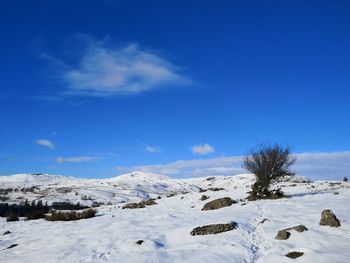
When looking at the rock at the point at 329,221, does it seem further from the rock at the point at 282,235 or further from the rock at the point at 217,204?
the rock at the point at 217,204

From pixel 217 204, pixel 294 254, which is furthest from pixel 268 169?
pixel 294 254

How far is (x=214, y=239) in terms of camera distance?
14.4m

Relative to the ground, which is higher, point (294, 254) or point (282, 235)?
point (282, 235)

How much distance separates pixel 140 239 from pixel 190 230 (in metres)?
2.30

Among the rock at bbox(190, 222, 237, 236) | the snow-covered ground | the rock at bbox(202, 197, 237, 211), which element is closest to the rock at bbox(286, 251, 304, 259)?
the snow-covered ground

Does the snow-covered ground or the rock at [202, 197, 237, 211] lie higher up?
the rock at [202, 197, 237, 211]

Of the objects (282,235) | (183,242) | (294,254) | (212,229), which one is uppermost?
(212,229)

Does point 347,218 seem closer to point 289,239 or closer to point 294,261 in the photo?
point 289,239

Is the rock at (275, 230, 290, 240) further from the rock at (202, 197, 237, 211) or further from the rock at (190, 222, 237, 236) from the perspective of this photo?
the rock at (202, 197, 237, 211)

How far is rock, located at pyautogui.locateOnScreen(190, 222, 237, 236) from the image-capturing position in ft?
51.1

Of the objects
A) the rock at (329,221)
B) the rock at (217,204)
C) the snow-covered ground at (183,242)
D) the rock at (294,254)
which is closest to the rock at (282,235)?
the snow-covered ground at (183,242)

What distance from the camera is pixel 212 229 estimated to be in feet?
51.6

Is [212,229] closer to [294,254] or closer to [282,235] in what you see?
[282,235]

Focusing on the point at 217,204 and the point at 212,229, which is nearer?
the point at 212,229
